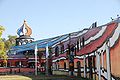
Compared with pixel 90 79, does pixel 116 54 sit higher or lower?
higher

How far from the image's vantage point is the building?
14.4m

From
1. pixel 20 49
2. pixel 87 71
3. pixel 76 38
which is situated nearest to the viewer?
pixel 87 71

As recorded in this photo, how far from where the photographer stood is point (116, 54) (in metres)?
13.6

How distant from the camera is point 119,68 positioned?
42.8 feet

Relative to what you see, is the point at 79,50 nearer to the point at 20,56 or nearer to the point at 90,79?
the point at 90,79

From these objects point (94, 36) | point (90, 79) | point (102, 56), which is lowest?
point (90, 79)

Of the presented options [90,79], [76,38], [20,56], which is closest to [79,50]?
[76,38]

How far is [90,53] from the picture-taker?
20.7 meters

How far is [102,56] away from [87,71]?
627cm

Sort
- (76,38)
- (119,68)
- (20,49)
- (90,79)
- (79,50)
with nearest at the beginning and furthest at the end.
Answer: (119,68) < (90,79) < (79,50) < (76,38) < (20,49)

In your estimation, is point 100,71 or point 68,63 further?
point 68,63

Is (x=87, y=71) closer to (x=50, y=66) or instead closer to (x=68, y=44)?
(x=68, y=44)

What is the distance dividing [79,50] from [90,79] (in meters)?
4.83

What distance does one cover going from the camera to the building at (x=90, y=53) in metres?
14.4
